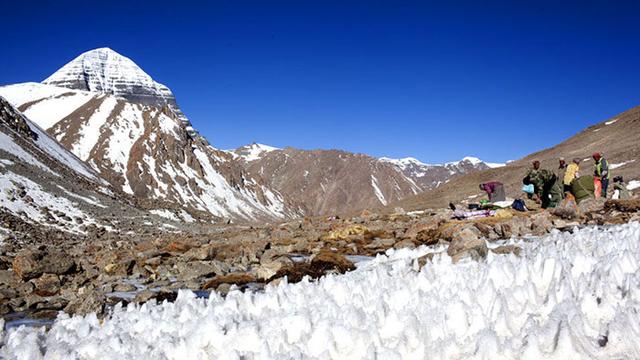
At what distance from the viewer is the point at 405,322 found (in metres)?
3.66

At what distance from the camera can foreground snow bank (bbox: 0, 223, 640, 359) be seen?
3.22 meters

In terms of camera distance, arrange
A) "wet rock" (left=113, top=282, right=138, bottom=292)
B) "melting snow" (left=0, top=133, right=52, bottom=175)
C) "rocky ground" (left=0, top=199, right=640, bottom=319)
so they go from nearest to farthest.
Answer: "rocky ground" (left=0, top=199, right=640, bottom=319), "wet rock" (left=113, top=282, right=138, bottom=292), "melting snow" (left=0, top=133, right=52, bottom=175)

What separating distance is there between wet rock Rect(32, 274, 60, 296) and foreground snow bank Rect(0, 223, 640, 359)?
5.81 metres

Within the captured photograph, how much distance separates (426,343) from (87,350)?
276 cm

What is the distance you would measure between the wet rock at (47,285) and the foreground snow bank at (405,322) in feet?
19.0

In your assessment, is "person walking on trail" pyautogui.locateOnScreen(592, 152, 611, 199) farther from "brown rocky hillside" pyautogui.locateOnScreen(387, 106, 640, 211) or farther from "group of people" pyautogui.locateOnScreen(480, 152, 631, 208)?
"brown rocky hillside" pyautogui.locateOnScreen(387, 106, 640, 211)

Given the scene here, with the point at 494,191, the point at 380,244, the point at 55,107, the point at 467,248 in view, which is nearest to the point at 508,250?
the point at 467,248

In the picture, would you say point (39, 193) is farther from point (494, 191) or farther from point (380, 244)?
point (380, 244)

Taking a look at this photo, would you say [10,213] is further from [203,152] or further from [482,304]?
[203,152]

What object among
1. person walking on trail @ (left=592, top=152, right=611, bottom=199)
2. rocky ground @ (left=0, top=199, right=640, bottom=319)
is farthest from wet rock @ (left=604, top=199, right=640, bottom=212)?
person walking on trail @ (left=592, top=152, right=611, bottom=199)

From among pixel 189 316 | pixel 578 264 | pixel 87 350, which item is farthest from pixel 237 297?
pixel 578 264

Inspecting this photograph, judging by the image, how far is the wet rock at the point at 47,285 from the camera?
9.79 metres

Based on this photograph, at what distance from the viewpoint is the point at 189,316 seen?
4.64 metres

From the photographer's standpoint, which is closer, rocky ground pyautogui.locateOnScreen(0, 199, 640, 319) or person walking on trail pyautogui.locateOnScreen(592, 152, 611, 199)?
rocky ground pyautogui.locateOnScreen(0, 199, 640, 319)
